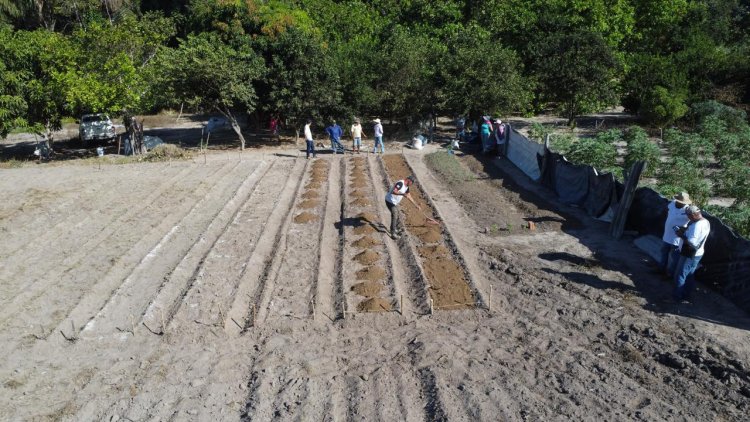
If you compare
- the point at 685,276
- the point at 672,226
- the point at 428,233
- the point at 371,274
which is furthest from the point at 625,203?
the point at 371,274

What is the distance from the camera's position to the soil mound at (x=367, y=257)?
33.8 feet

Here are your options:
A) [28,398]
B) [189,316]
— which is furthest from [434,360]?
[28,398]

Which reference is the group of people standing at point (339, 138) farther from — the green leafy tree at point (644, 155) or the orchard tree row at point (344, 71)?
the green leafy tree at point (644, 155)

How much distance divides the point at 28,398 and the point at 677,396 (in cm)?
770

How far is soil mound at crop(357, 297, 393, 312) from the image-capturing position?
852cm

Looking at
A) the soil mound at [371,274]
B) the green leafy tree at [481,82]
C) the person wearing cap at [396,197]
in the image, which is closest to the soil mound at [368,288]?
the soil mound at [371,274]

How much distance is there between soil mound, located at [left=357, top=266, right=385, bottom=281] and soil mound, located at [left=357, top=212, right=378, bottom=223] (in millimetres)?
2522

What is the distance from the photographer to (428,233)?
1163 cm

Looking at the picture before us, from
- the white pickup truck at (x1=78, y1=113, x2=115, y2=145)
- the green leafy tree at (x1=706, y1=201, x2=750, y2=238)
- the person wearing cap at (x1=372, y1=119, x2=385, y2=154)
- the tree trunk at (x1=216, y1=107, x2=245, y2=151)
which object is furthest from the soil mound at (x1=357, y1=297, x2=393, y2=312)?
the white pickup truck at (x1=78, y1=113, x2=115, y2=145)

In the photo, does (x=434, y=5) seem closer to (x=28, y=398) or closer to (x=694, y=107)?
(x=694, y=107)

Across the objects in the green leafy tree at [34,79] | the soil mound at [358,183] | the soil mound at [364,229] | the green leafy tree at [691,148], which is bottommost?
the soil mound at [364,229]

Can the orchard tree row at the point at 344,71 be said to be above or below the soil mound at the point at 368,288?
above

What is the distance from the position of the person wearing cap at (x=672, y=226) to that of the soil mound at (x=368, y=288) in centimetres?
471

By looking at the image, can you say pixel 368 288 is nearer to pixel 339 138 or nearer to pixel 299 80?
pixel 339 138
